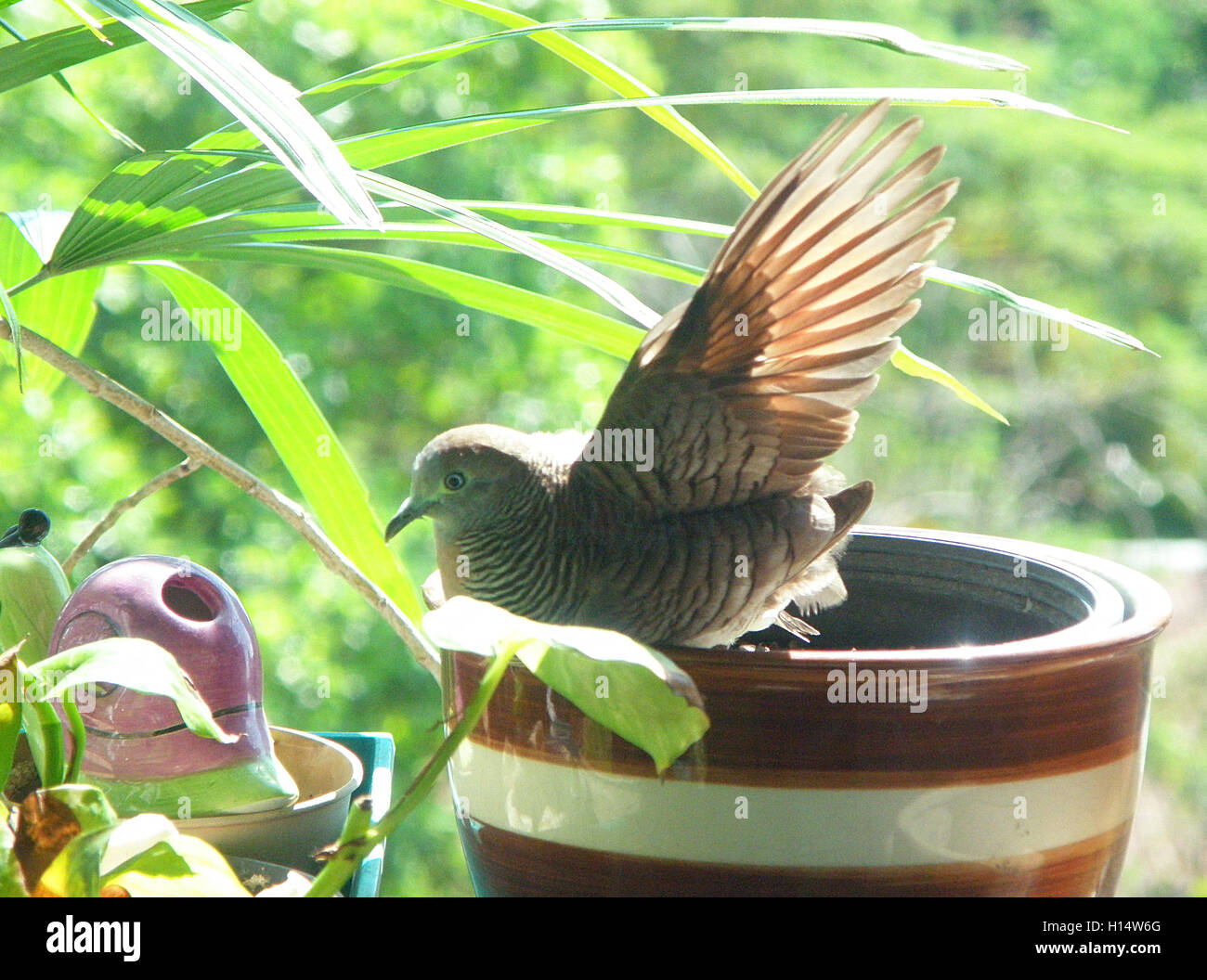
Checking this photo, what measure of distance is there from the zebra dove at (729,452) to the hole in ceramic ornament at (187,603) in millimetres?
94

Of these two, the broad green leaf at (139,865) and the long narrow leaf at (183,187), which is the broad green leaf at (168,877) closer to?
the broad green leaf at (139,865)

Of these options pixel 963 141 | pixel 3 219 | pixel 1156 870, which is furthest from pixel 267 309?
pixel 963 141

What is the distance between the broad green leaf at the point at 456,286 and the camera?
19.1 inches

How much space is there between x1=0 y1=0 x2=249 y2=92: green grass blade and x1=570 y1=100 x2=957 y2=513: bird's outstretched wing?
20cm

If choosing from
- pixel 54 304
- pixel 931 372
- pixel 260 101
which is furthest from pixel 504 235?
pixel 54 304

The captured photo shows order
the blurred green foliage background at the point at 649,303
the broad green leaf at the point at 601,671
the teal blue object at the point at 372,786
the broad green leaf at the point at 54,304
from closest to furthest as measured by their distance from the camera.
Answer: the broad green leaf at the point at 601,671
the teal blue object at the point at 372,786
the broad green leaf at the point at 54,304
the blurred green foliage background at the point at 649,303

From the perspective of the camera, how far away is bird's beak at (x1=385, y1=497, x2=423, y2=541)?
1.70 feet

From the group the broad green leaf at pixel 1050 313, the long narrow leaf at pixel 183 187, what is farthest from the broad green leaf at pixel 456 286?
the broad green leaf at pixel 1050 313

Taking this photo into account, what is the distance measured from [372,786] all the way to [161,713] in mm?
112

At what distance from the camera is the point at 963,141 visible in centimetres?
427

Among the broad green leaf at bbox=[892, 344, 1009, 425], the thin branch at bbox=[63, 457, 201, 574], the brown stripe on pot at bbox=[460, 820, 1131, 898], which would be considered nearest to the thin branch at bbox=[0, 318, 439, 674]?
the thin branch at bbox=[63, 457, 201, 574]

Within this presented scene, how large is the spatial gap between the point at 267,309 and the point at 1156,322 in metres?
3.21

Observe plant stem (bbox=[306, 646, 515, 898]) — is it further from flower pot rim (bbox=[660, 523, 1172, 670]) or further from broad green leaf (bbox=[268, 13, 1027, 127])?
broad green leaf (bbox=[268, 13, 1027, 127])

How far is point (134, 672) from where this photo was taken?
1.07 ft
